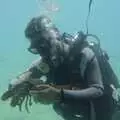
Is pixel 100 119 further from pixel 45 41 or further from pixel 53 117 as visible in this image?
pixel 53 117

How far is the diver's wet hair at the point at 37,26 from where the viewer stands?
370 cm

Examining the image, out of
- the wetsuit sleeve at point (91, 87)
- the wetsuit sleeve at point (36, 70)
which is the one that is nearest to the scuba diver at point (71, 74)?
the wetsuit sleeve at point (91, 87)

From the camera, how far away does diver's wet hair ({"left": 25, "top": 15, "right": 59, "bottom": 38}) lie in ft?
12.1

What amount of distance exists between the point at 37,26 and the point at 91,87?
0.82 metres

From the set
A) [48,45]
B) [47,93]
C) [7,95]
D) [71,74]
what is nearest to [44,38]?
[48,45]

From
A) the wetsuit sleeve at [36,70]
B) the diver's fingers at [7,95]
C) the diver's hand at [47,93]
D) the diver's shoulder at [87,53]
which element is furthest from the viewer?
the wetsuit sleeve at [36,70]

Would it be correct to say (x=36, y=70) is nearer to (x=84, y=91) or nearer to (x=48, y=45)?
(x=48, y=45)

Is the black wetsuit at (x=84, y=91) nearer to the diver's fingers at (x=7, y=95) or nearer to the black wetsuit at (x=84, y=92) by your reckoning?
the black wetsuit at (x=84, y=92)

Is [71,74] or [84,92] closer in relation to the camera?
[84,92]

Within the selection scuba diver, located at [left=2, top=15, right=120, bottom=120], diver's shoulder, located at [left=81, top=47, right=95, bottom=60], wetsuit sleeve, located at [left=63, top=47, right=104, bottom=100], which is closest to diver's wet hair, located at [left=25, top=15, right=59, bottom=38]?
scuba diver, located at [left=2, top=15, right=120, bottom=120]

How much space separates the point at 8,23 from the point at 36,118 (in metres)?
75.3

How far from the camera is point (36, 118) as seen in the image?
1304 centimetres

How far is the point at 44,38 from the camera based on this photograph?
359 cm

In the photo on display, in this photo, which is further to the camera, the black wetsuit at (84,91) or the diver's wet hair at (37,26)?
the diver's wet hair at (37,26)
